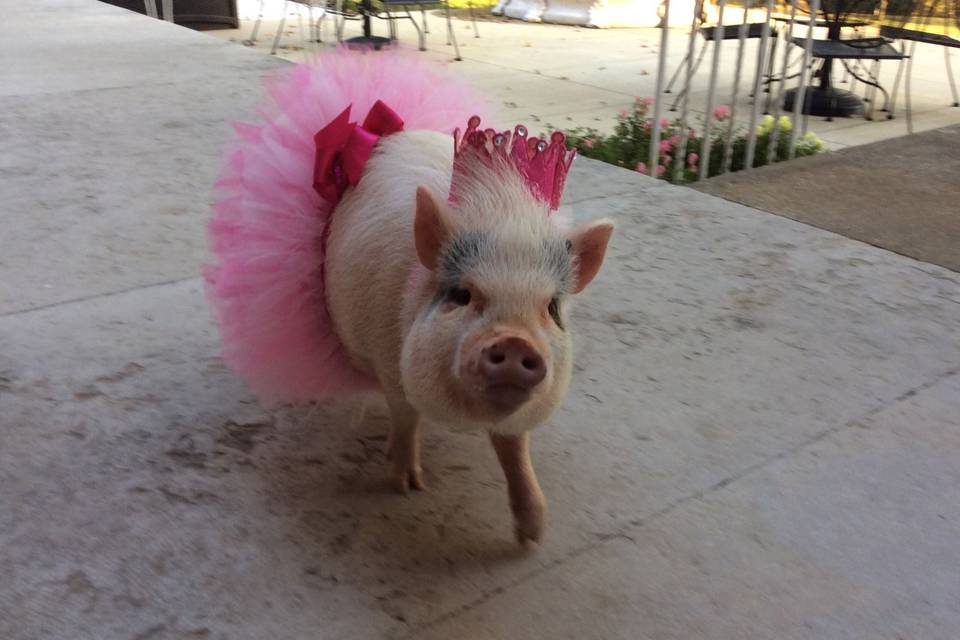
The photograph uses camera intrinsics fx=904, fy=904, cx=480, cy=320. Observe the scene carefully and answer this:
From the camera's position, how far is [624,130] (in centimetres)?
554

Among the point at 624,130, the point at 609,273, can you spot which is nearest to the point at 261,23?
the point at 624,130

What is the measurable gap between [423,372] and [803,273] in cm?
204

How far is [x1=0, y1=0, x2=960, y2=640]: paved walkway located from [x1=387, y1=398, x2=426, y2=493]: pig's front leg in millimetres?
52

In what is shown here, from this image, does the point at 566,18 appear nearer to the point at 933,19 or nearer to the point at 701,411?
the point at 933,19

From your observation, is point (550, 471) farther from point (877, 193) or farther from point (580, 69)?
point (580, 69)

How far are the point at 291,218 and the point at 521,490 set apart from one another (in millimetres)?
784

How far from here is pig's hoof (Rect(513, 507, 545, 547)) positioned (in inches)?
73.0

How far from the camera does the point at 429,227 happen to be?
1580mm

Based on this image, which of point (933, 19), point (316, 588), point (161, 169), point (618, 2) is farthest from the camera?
point (618, 2)

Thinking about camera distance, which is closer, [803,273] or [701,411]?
[701,411]

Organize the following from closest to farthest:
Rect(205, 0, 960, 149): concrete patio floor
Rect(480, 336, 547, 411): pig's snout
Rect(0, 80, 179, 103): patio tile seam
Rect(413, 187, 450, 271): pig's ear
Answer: Rect(480, 336, 547, 411): pig's snout → Rect(413, 187, 450, 271): pig's ear → Rect(0, 80, 179, 103): patio tile seam → Rect(205, 0, 960, 149): concrete patio floor

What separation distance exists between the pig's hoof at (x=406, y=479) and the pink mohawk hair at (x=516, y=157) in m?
0.68

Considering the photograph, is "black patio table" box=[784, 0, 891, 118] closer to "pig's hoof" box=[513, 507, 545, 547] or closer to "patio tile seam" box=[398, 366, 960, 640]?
"patio tile seam" box=[398, 366, 960, 640]

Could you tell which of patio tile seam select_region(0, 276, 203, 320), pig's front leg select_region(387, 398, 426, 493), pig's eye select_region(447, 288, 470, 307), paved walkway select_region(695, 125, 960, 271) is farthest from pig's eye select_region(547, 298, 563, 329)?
paved walkway select_region(695, 125, 960, 271)
